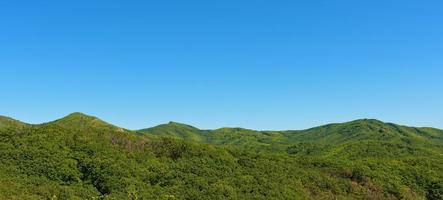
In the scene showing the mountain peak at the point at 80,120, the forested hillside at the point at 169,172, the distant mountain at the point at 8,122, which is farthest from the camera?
the mountain peak at the point at 80,120

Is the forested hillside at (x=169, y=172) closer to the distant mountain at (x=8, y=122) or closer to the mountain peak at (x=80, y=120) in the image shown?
the distant mountain at (x=8, y=122)

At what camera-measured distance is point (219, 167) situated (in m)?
66.4

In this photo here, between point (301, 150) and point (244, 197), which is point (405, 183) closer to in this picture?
point (244, 197)

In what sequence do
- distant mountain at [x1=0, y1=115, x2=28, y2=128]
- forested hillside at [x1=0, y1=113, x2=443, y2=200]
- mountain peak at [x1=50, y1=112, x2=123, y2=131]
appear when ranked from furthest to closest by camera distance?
mountain peak at [x1=50, y1=112, x2=123, y2=131]
distant mountain at [x1=0, y1=115, x2=28, y2=128]
forested hillside at [x1=0, y1=113, x2=443, y2=200]

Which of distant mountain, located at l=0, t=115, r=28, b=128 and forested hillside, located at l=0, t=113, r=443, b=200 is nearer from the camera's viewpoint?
forested hillside, located at l=0, t=113, r=443, b=200

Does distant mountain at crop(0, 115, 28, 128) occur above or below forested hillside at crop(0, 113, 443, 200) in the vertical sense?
above

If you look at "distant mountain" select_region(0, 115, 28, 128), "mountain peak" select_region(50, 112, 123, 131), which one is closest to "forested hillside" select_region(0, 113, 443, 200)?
"distant mountain" select_region(0, 115, 28, 128)

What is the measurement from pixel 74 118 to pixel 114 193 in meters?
84.2

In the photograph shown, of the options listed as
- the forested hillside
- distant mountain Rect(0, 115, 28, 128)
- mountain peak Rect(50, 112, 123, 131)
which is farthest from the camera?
mountain peak Rect(50, 112, 123, 131)

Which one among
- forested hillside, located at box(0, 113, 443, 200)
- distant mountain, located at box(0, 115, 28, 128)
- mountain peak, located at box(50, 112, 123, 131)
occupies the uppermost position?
mountain peak, located at box(50, 112, 123, 131)

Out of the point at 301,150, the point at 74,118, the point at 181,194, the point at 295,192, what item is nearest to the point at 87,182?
the point at 181,194

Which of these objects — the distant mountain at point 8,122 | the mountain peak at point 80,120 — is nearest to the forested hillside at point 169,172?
the distant mountain at point 8,122

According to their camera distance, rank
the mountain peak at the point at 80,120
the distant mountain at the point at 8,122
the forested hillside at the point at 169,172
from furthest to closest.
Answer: the mountain peak at the point at 80,120 → the distant mountain at the point at 8,122 → the forested hillside at the point at 169,172

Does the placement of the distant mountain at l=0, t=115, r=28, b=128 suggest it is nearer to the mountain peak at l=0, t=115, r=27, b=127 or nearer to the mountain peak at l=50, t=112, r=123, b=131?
the mountain peak at l=0, t=115, r=27, b=127
